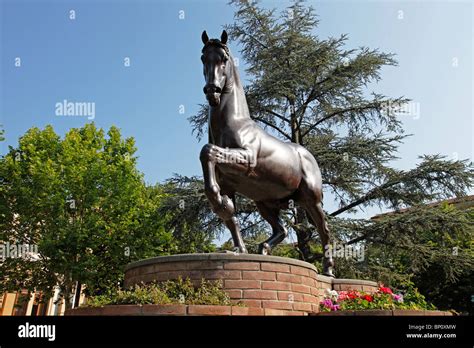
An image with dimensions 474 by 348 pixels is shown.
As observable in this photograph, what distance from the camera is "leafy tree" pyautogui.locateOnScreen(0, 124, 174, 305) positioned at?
1875 cm

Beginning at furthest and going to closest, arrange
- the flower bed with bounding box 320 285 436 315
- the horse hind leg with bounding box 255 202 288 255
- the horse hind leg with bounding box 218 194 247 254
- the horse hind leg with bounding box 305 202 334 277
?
1. the horse hind leg with bounding box 305 202 334 277
2. the horse hind leg with bounding box 255 202 288 255
3. the flower bed with bounding box 320 285 436 315
4. the horse hind leg with bounding box 218 194 247 254

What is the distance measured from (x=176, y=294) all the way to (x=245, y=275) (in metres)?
0.98

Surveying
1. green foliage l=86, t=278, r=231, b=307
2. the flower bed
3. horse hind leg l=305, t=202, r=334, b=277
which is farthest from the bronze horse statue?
the flower bed

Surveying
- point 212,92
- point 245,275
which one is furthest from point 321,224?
point 212,92

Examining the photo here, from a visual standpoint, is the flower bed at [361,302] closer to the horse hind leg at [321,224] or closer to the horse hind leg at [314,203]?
the horse hind leg at [321,224]

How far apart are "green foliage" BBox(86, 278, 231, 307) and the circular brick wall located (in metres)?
0.13

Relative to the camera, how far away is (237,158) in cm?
683

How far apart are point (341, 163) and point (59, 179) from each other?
11379 millimetres

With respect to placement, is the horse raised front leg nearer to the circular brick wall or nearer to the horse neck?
the circular brick wall

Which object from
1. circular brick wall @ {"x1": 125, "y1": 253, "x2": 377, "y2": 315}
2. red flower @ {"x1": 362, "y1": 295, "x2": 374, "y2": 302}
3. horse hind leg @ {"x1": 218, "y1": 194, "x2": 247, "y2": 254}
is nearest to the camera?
circular brick wall @ {"x1": 125, "y1": 253, "x2": 377, "y2": 315}

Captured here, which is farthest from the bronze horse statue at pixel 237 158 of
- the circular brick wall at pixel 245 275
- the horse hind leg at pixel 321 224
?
the circular brick wall at pixel 245 275

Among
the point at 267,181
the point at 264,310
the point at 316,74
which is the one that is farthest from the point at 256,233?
the point at 264,310

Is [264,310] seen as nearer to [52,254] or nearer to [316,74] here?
[316,74]

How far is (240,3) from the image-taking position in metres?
18.7
